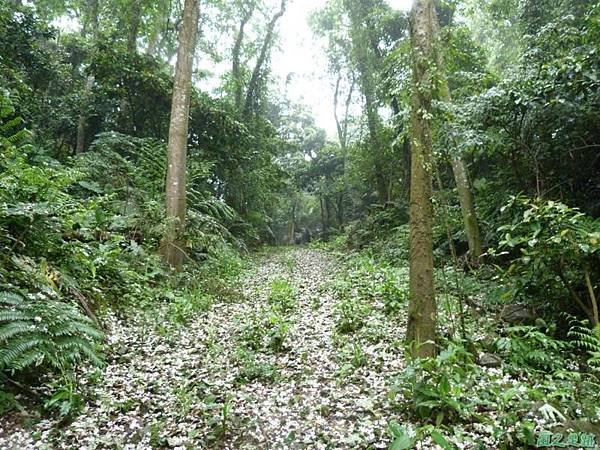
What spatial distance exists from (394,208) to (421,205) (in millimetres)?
11164

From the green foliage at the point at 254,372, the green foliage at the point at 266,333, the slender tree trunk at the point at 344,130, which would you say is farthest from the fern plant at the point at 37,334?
the slender tree trunk at the point at 344,130

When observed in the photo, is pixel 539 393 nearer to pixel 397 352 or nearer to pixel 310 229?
pixel 397 352

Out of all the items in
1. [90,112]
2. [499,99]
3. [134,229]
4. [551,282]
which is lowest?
[551,282]

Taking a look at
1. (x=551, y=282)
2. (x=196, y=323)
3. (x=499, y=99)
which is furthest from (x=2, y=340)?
(x=499, y=99)

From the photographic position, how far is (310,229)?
37438 mm

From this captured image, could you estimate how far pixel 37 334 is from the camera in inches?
138

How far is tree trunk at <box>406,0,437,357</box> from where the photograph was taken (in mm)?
4168

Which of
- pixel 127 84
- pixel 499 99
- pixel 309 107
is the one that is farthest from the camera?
pixel 309 107

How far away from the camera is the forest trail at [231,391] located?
316cm

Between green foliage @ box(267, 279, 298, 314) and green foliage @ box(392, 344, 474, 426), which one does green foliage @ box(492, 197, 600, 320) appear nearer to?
green foliage @ box(392, 344, 474, 426)

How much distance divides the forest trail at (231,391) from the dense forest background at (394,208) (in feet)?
0.81

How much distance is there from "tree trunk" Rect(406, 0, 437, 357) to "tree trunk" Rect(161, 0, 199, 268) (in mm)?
5520

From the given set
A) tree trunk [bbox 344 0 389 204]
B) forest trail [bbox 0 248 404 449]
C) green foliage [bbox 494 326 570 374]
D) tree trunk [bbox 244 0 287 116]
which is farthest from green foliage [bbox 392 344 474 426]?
tree trunk [bbox 244 0 287 116]

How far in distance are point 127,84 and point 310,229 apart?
84.5 ft
